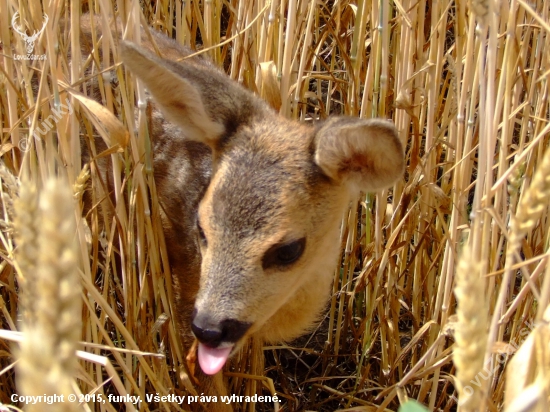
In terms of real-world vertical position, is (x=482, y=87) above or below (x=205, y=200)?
above

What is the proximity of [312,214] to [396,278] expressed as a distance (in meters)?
0.75

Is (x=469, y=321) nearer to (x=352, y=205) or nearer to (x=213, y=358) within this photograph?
(x=213, y=358)

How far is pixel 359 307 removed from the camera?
307cm

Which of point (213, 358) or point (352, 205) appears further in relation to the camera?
point (352, 205)

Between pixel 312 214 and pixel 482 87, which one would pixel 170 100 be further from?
pixel 482 87

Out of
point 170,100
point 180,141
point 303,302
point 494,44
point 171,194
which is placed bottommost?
point 303,302

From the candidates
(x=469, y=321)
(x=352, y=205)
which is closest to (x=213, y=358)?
(x=352, y=205)

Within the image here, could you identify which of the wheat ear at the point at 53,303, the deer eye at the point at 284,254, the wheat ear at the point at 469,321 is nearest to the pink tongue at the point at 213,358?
the deer eye at the point at 284,254

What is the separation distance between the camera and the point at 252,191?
198 cm

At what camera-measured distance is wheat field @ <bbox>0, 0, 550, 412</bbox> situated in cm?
166

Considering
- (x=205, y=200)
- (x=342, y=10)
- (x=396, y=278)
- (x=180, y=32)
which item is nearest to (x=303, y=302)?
(x=396, y=278)

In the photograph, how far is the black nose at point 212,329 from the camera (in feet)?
6.03

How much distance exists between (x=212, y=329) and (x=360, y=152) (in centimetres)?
71

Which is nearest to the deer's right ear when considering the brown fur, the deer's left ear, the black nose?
the brown fur
